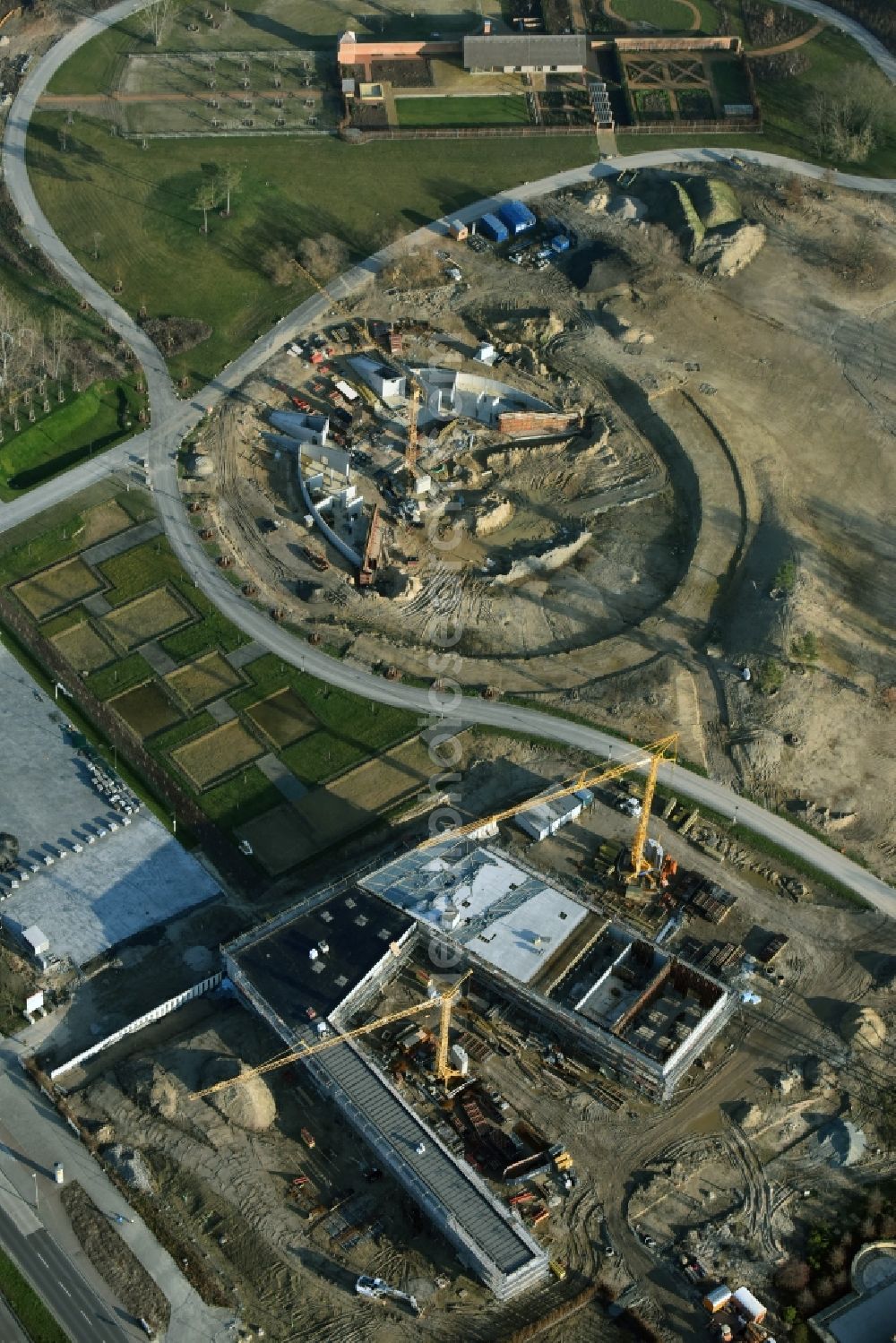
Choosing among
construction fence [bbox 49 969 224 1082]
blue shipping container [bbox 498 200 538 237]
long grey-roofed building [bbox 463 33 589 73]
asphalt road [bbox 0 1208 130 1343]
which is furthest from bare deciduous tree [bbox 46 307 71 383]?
asphalt road [bbox 0 1208 130 1343]

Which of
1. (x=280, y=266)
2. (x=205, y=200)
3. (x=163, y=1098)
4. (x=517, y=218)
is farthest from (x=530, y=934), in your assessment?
(x=205, y=200)

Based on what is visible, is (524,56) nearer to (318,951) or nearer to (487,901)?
(487,901)

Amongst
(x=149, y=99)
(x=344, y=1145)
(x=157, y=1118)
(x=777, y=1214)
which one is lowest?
(x=777, y=1214)

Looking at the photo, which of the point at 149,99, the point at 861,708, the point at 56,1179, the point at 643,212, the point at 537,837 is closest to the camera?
the point at 56,1179

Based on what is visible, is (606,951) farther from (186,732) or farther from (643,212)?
(643,212)

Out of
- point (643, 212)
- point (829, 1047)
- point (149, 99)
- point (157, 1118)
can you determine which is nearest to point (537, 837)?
point (829, 1047)

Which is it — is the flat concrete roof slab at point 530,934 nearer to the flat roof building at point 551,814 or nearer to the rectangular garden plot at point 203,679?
the flat roof building at point 551,814
